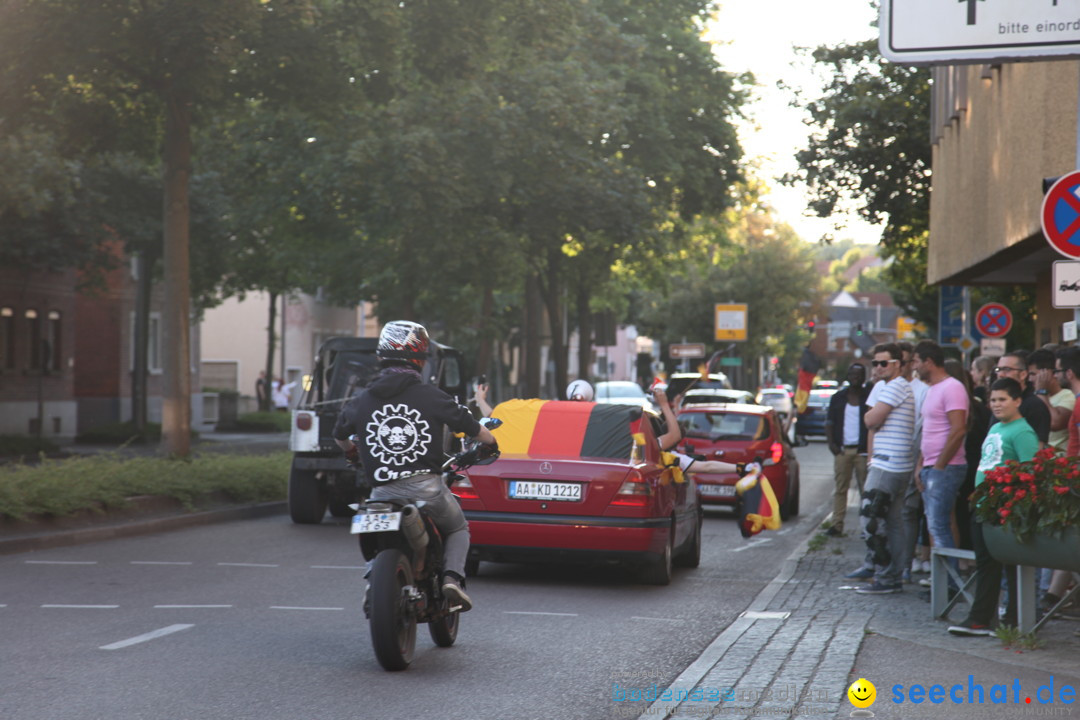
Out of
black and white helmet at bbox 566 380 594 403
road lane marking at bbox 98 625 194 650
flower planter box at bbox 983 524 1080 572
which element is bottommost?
road lane marking at bbox 98 625 194 650

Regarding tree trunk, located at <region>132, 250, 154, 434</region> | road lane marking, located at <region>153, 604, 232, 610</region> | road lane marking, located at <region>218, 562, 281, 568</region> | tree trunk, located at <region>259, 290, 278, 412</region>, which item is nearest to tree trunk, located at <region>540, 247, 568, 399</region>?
tree trunk, located at <region>259, 290, 278, 412</region>

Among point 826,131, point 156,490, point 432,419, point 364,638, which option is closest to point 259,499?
point 156,490

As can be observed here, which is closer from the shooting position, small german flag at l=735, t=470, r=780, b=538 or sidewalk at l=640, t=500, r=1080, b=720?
sidewalk at l=640, t=500, r=1080, b=720

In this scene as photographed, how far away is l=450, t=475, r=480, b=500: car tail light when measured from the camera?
1147 cm

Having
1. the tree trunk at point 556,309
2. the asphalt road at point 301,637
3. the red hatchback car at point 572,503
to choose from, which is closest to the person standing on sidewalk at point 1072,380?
the asphalt road at point 301,637

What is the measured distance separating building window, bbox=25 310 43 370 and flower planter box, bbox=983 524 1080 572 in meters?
32.9

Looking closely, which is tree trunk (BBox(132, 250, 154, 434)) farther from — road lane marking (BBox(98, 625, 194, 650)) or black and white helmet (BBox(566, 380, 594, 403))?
road lane marking (BBox(98, 625, 194, 650))

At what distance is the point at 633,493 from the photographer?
37.3 ft

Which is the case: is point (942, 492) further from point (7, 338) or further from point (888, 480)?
point (7, 338)

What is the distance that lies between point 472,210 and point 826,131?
7164 mm

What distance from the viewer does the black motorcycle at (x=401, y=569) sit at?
292 inches

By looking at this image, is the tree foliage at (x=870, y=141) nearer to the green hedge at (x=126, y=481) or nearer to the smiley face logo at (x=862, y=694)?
the green hedge at (x=126, y=481)

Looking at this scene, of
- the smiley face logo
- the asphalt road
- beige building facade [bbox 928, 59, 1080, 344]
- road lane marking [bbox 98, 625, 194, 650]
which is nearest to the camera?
→ the smiley face logo

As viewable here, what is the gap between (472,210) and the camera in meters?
29.9
